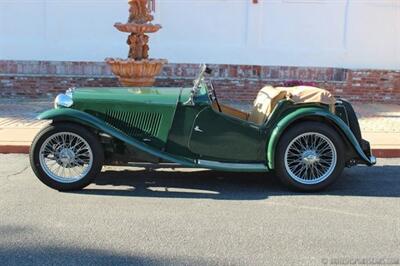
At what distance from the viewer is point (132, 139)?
5.95 m

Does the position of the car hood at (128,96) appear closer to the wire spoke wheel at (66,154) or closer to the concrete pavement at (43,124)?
the wire spoke wheel at (66,154)

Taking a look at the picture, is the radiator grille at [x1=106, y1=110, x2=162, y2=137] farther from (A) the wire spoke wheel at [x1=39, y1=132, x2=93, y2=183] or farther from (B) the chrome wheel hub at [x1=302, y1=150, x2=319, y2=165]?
(B) the chrome wheel hub at [x1=302, y1=150, x2=319, y2=165]

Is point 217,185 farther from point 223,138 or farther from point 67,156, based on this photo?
point 67,156

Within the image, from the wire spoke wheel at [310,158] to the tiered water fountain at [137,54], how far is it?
14.7 feet

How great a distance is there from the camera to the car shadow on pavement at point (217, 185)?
6.00 metres

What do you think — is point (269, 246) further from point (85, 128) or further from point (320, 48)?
point (320, 48)

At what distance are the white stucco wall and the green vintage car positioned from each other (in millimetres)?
7043

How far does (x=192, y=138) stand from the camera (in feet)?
→ 19.6

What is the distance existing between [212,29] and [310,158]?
7.51 m

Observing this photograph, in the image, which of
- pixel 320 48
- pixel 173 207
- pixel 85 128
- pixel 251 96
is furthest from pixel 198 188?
pixel 320 48

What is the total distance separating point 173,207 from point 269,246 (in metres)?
1.29

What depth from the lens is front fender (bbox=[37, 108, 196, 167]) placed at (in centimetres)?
588

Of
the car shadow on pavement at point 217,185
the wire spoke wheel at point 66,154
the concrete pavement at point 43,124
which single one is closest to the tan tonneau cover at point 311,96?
the car shadow on pavement at point 217,185

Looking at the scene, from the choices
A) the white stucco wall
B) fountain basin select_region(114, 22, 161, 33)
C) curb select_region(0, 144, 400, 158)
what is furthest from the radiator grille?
the white stucco wall
